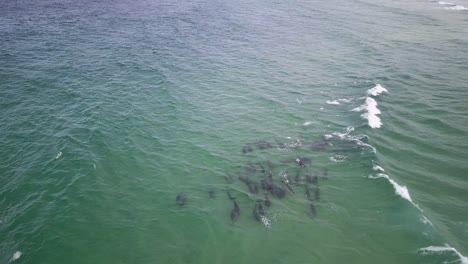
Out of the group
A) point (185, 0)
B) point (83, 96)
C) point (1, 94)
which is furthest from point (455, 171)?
point (185, 0)

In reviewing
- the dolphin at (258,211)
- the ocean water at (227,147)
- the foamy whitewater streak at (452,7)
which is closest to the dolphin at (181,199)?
the ocean water at (227,147)

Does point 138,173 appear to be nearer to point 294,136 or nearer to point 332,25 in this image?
point 294,136

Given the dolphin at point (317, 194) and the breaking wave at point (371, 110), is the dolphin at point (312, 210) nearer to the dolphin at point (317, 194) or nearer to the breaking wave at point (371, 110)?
the dolphin at point (317, 194)

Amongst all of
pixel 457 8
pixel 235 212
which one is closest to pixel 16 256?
pixel 235 212

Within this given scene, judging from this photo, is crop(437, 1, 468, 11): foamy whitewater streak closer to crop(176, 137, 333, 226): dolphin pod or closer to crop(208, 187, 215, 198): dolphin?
crop(176, 137, 333, 226): dolphin pod

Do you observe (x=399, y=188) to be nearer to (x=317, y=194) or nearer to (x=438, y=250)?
(x=438, y=250)
